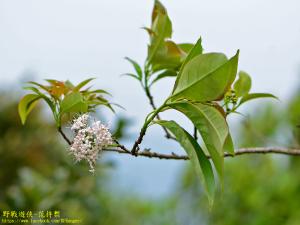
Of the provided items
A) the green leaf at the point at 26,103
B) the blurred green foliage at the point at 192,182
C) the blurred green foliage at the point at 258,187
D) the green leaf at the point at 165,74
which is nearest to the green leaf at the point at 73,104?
the green leaf at the point at 26,103

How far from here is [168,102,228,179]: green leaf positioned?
0.83 metres

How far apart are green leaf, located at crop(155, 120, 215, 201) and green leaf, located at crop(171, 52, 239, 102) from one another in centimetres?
9

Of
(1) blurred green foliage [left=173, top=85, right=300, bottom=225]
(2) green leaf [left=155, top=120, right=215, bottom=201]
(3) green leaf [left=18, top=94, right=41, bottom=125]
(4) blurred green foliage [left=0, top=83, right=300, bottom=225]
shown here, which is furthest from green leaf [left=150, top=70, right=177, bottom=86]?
(1) blurred green foliage [left=173, top=85, right=300, bottom=225]

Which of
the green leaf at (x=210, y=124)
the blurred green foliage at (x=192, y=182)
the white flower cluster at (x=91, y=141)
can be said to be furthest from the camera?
the blurred green foliage at (x=192, y=182)

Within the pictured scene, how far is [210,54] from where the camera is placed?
847 millimetres

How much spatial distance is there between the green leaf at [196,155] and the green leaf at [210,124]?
3 cm

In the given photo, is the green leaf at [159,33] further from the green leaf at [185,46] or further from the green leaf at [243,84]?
the green leaf at [243,84]

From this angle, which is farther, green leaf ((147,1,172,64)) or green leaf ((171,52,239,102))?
green leaf ((147,1,172,64))

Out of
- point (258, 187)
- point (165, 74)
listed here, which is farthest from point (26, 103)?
point (258, 187)

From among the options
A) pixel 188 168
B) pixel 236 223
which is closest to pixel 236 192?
pixel 236 223

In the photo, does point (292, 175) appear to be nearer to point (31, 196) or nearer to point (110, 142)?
point (31, 196)

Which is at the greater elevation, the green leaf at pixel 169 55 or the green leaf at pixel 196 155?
the green leaf at pixel 169 55

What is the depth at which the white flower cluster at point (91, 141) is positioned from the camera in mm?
1004

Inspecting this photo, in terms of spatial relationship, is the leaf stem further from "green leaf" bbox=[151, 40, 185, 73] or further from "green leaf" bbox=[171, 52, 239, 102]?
"green leaf" bbox=[151, 40, 185, 73]
